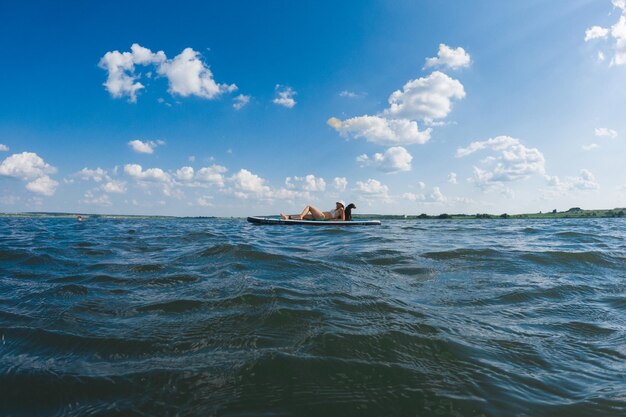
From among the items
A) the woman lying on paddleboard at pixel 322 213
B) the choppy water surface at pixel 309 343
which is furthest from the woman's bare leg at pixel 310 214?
the choppy water surface at pixel 309 343

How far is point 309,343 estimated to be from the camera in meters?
3.47

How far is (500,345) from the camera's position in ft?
11.9

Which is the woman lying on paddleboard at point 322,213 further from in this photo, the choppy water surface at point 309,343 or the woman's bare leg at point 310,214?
the choppy water surface at point 309,343

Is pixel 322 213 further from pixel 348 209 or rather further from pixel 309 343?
pixel 309 343

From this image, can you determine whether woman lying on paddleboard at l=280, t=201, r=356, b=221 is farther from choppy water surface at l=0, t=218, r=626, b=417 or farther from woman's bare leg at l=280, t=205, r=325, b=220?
choppy water surface at l=0, t=218, r=626, b=417

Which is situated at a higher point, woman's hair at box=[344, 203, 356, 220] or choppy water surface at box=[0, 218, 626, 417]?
woman's hair at box=[344, 203, 356, 220]

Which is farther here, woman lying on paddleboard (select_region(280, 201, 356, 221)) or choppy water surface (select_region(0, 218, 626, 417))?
woman lying on paddleboard (select_region(280, 201, 356, 221))

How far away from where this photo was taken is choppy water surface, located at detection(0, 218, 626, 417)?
2512mm

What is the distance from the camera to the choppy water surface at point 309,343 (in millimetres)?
2512

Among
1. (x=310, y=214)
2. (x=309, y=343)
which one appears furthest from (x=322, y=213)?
(x=309, y=343)

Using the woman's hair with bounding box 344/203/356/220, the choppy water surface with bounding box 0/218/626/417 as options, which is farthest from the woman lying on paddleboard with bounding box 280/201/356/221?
the choppy water surface with bounding box 0/218/626/417

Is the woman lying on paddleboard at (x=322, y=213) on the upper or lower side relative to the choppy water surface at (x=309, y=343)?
upper

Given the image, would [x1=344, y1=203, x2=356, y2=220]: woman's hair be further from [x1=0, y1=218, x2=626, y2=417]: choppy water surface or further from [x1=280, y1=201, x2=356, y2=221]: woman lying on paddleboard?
[x1=0, y1=218, x2=626, y2=417]: choppy water surface

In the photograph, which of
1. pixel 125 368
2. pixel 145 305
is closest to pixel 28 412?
pixel 125 368
